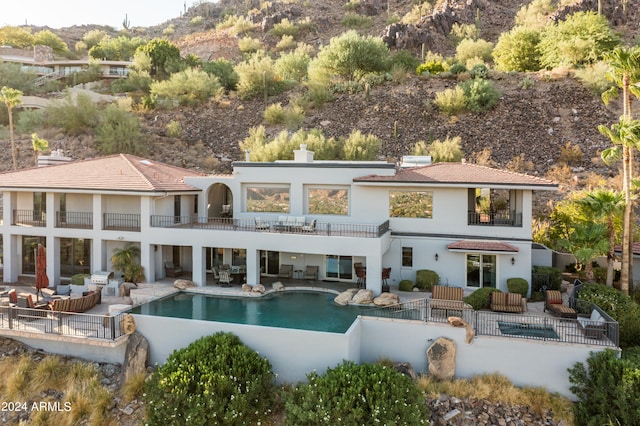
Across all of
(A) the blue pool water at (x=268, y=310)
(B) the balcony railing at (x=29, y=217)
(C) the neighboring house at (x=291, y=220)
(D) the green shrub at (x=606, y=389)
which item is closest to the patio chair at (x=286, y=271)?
(C) the neighboring house at (x=291, y=220)

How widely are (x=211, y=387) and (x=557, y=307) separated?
13.4 metres

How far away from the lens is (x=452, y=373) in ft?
49.1

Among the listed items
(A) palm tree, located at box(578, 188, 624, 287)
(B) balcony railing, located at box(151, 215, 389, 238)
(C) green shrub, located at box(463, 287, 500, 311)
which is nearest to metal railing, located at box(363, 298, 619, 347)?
(C) green shrub, located at box(463, 287, 500, 311)

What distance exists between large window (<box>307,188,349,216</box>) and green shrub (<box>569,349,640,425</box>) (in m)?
12.6

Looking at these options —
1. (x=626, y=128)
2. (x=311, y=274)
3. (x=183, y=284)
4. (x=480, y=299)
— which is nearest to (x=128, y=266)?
(x=183, y=284)

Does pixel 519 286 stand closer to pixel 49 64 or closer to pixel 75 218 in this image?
pixel 75 218

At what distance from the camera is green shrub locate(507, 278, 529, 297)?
19172mm

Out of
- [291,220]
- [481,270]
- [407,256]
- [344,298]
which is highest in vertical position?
[291,220]

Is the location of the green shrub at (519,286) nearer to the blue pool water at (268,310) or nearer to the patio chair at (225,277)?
the blue pool water at (268,310)

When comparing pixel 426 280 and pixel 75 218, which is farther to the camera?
pixel 75 218

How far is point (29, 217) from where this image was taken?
2409cm

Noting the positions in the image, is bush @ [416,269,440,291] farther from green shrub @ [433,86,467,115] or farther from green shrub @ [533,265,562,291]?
green shrub @ [433,86,467,115]

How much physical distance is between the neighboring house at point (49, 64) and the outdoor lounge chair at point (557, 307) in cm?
6629

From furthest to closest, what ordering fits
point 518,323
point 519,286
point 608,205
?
point 608,205
point 519,286
point 518,323
